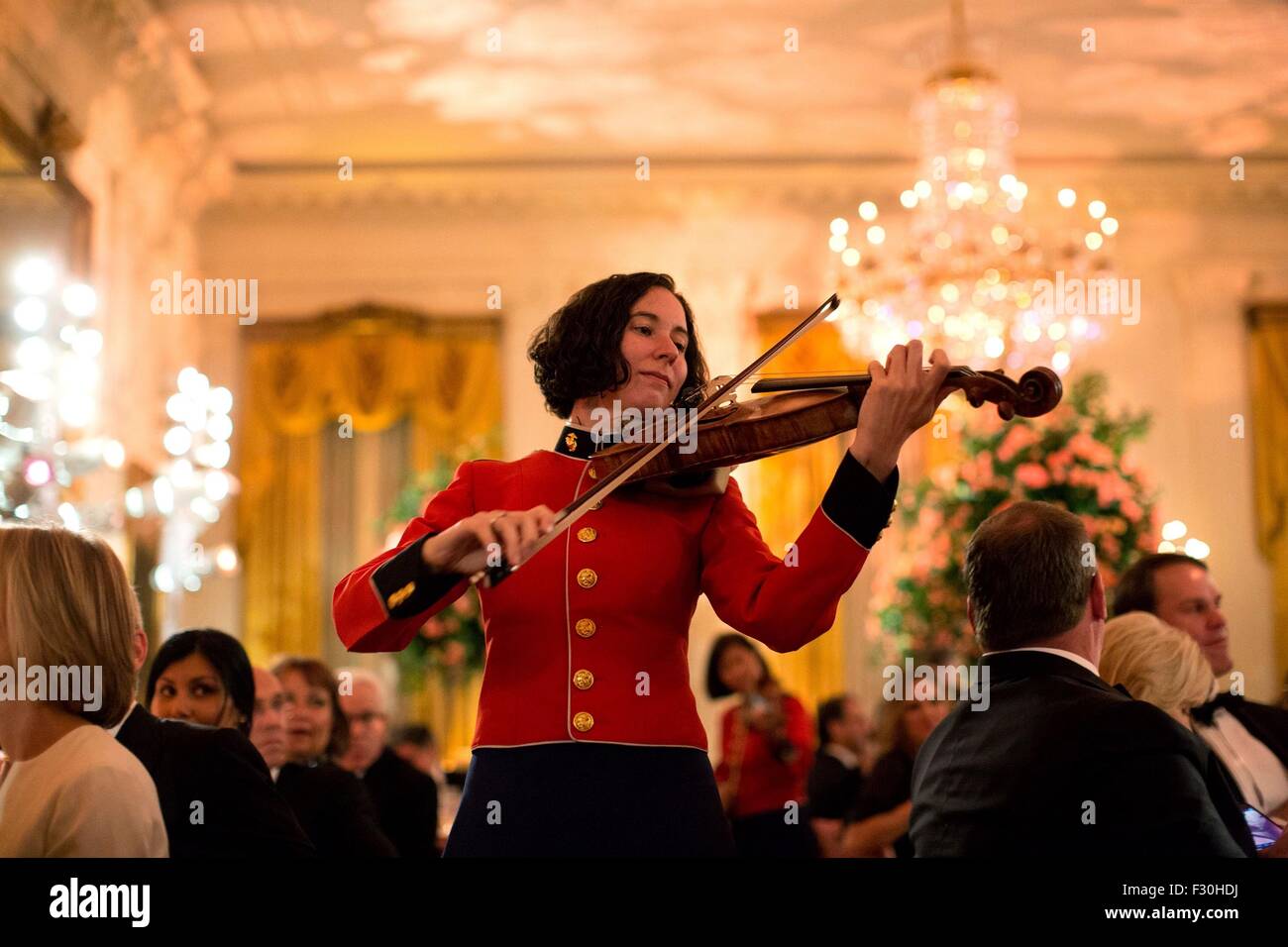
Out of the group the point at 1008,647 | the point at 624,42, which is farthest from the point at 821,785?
the point at 624,42

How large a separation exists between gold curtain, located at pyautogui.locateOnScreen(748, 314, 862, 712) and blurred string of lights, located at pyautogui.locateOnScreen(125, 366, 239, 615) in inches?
143

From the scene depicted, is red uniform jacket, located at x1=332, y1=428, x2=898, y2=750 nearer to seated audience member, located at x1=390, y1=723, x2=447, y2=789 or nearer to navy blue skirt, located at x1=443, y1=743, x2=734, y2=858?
navy blue skirt, located at x1=443, y1=743, x2=734, y2=858

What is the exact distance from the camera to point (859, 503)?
6.32 feet

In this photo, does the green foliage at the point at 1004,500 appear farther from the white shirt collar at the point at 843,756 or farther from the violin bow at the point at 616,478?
the violin bow at the point at 616,478

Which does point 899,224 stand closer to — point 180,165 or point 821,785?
point 180,165

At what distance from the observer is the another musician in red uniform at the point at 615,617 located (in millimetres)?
1913

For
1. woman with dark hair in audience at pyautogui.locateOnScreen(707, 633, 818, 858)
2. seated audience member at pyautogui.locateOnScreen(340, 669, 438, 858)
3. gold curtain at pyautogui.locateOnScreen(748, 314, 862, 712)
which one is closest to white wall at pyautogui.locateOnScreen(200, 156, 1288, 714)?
gold curtain at pyautogui.locateOnScreen(748, 314, 862, 712)

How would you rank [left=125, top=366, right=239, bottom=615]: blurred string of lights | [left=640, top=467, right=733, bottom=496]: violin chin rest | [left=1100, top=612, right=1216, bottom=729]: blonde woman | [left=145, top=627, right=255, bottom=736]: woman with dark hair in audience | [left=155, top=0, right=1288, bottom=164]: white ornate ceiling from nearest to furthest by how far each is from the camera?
[left=640, top=467, right=733, bottom=496]: violin chin rest, [left=1100, top=612, right=1216, bottom=729]: blonde woman, [left=145, top=627, right=255, bottom=736]: woman with dark hair in audience, [left=125, top=366, right=239, bottom=615]: blurred string of lights, [left=155, top=0, right=1288, bottom=164]: white ornate ceiling

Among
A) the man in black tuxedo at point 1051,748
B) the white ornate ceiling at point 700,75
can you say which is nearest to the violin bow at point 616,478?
the man in black tuxedo at point 1051,748

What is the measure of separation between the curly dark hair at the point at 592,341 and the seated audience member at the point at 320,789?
5.47 ft

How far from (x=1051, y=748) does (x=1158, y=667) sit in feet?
2.63

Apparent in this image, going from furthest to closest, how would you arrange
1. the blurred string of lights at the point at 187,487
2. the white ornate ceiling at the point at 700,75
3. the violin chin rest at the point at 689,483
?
1. the white ornate ceiling at the point at 700,75
2. the blurred string of lights at the point at 187,487
3. the violin chin rest at the point at 689,483

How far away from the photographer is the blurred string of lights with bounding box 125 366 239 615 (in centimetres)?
825
